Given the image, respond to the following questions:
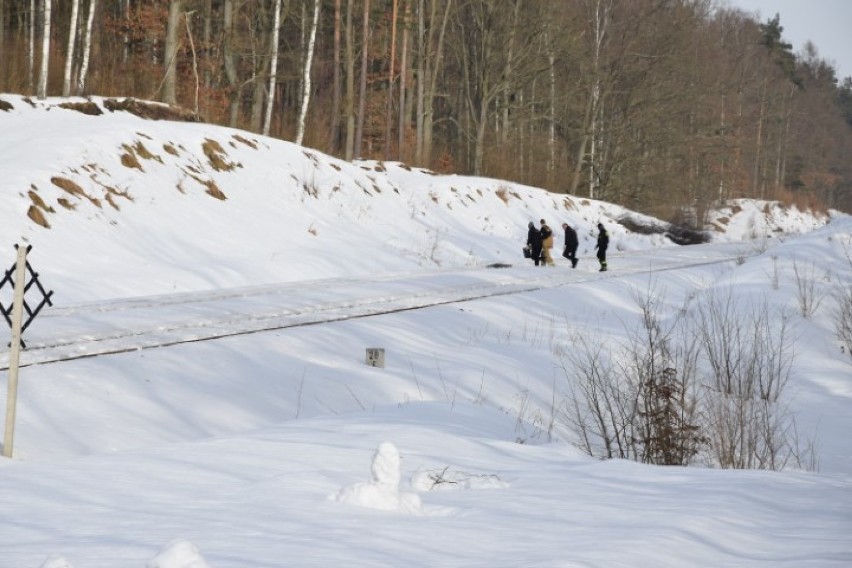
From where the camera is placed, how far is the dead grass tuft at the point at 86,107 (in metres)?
26.9

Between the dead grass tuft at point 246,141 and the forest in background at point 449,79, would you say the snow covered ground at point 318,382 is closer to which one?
the dead grass tuft at point 246,141

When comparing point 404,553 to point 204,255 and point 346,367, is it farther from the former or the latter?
point 204,255

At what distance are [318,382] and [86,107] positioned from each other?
61.0 ft

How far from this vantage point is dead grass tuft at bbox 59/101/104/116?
26859 millimetres

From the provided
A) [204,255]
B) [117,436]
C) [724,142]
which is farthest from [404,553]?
[724,142]

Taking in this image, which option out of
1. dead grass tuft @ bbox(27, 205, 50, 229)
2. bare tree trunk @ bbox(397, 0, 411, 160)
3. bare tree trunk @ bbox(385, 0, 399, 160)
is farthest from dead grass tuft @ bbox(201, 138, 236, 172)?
bare tree trunk @ bbox(397, 0, 411, 160)

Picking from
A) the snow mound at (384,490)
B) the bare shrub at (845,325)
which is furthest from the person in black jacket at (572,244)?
the snow mound at (384,490)

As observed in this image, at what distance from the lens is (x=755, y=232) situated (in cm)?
5606

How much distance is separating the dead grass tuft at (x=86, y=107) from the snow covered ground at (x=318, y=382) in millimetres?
329

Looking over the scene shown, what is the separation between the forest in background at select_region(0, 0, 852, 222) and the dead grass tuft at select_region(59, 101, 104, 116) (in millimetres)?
3821

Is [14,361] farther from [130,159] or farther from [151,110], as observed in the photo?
[151,110]

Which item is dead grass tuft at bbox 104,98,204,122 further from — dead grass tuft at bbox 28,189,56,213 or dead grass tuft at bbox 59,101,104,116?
dead grass tuft at bbox 28,189,56,213

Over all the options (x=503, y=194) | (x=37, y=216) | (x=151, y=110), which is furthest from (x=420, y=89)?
(x=37, y=216)

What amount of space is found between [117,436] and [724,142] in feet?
195
